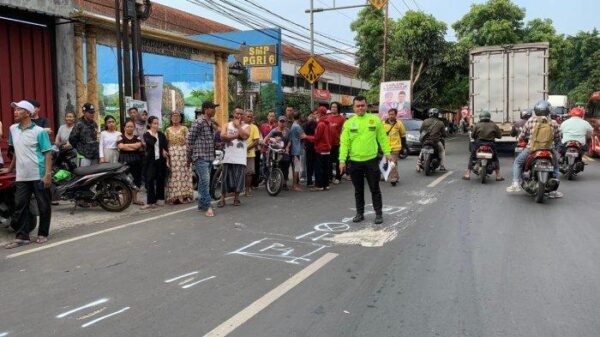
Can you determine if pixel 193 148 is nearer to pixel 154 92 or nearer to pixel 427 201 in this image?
pixel 427 201

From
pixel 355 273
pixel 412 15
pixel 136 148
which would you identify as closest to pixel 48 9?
pixel 136 148

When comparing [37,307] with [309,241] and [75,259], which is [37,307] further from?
[309,241]

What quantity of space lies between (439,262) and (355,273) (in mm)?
962

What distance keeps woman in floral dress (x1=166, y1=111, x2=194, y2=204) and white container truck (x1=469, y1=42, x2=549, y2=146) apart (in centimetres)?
1137

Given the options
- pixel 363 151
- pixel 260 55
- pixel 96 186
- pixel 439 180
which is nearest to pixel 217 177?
pixel 96 186

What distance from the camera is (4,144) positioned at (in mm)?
10641

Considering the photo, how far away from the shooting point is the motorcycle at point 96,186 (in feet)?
28.2

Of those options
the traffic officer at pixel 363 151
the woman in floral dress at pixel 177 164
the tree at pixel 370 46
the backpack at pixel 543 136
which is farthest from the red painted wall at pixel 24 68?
the tree at pixel 370 46

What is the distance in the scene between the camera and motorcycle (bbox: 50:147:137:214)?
8.60 m

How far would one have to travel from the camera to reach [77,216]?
866 centimetres

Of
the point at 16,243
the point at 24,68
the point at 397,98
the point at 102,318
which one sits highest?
the point at 397,98

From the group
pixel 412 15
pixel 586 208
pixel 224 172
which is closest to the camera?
pixel 586 208

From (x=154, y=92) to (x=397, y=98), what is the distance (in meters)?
17.2

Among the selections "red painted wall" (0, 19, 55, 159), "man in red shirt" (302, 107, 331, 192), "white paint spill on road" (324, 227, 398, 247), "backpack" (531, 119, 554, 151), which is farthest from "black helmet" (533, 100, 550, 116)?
"red painted wall" (0, 19, 55, 159)
